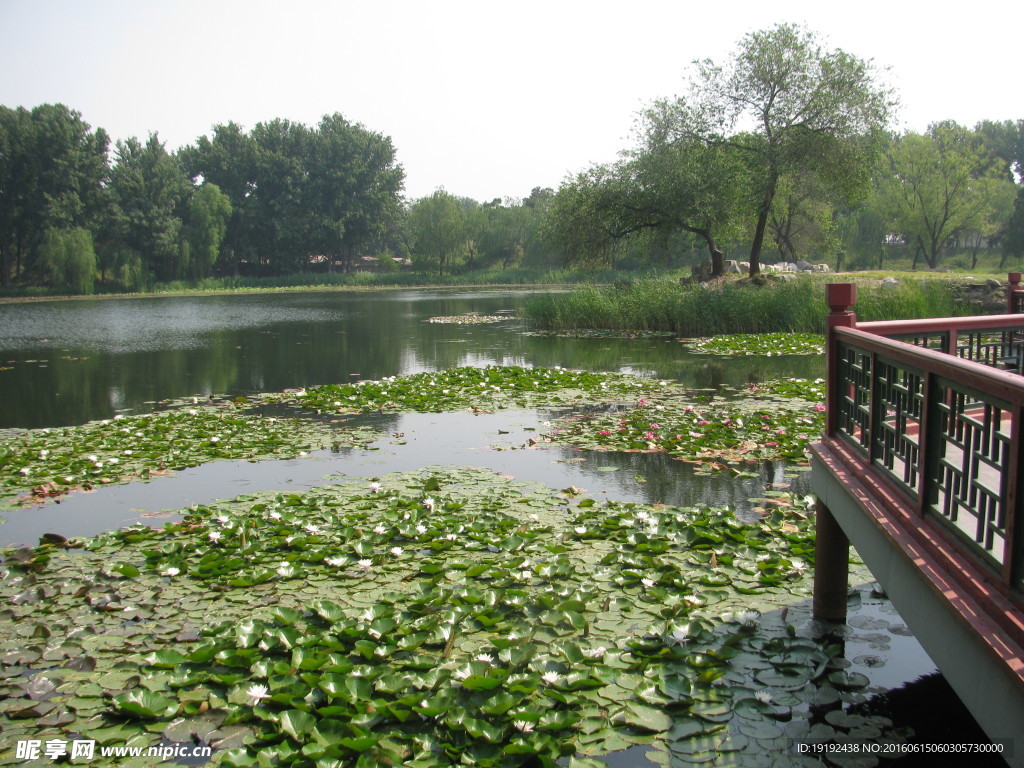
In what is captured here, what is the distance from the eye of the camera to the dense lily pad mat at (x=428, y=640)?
348 cm

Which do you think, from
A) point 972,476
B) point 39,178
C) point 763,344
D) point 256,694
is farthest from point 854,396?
point 39,178

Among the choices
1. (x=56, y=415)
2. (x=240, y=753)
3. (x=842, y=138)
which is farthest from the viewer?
(x=842, y=138)

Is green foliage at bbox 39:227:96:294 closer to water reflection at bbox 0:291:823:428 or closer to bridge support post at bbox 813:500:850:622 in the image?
water reflection at bbox 0:291:823:428

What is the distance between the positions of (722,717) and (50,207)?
63707 mm

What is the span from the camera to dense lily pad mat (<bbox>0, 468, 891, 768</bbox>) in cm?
348

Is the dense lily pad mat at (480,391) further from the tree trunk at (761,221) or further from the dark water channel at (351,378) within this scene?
the tree trunk at (761,221)

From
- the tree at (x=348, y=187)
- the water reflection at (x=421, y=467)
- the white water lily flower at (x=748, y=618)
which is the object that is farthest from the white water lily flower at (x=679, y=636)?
the tree at (x=348, y=187)

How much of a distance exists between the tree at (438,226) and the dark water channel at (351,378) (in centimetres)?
3683

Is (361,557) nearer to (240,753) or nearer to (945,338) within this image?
(240,753)

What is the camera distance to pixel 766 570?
5227mm

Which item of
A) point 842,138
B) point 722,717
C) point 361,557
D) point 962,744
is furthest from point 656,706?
point 842,138

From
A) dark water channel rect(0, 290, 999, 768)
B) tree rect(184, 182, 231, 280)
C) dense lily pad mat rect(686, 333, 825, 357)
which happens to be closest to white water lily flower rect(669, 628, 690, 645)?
dark water channel rect(0, 290, 999, 768)

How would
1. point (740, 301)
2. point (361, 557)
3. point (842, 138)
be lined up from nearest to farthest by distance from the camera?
point (361, 557)
point (740, 301)
point (842, 138)

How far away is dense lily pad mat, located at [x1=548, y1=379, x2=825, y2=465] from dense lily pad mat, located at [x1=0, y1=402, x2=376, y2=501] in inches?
131
